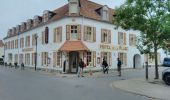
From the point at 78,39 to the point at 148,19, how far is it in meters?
13.3

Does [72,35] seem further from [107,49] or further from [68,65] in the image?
[107,49]

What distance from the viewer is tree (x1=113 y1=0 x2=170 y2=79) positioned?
2153 cm

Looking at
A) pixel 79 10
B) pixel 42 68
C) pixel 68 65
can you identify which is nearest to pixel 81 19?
pixel 79 10

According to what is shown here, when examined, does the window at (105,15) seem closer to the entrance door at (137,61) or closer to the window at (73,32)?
the window at (73,32)

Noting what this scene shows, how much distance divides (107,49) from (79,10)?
272 inches

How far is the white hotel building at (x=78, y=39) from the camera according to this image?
113ft

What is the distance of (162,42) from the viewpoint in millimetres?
22062

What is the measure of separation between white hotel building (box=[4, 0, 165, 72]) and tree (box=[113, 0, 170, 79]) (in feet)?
37.0

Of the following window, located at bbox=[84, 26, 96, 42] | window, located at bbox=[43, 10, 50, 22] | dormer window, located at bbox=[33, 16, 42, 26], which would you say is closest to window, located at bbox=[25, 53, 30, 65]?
dormer window, located at bbox=[33, 16, 42, 26]

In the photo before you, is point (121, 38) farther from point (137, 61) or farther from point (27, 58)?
point (27, 58)

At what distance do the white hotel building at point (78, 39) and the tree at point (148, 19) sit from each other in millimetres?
11273

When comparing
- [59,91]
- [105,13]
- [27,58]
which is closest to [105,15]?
[105,13]

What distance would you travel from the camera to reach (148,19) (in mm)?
22219

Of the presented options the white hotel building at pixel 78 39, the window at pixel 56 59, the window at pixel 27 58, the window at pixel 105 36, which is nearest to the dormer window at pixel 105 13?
the white hotel building at pixel 78 39
